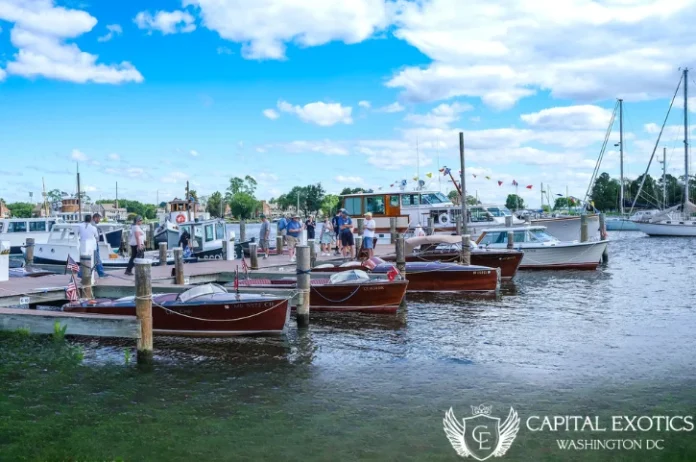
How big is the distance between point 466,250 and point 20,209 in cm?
14515

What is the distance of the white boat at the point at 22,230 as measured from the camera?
30297 mm

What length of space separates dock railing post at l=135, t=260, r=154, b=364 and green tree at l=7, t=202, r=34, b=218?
13237 centimetres

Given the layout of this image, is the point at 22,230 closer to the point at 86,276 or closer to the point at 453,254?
the point at 86,276

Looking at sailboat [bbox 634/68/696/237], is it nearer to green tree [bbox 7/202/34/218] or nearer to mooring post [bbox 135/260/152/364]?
mooring post [bbox 135/260/152/364]

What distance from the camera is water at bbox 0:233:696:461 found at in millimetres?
7426

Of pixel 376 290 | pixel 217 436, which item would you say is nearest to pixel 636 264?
pixel 376 290

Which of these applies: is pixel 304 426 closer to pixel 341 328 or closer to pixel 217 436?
pixel 217 436

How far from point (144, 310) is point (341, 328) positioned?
492 centimetres

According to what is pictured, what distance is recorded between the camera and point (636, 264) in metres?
29.1

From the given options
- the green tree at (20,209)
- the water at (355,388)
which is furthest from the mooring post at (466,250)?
the green tree at (20,209)

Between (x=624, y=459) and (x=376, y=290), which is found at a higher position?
(x=376, y=290)

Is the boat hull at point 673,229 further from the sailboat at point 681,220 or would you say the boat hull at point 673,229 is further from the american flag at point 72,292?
the american flag at point 72,292

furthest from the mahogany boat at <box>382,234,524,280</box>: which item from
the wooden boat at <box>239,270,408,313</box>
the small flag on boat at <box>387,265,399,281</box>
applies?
the wooden boat at <box>239,270,408,313</box>
